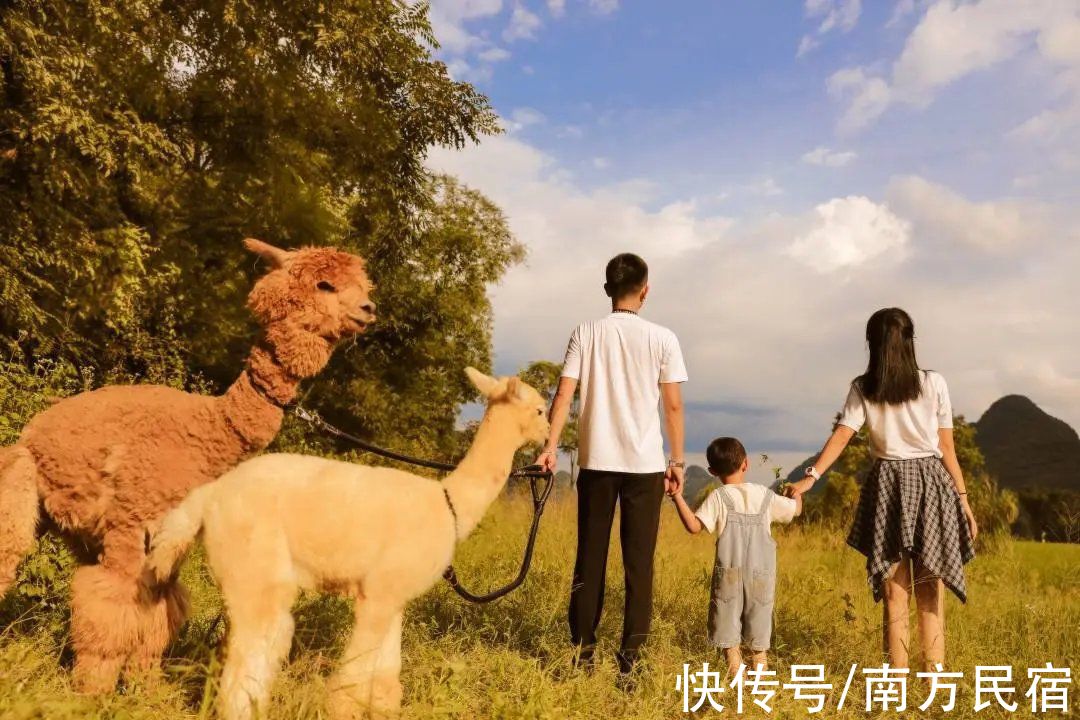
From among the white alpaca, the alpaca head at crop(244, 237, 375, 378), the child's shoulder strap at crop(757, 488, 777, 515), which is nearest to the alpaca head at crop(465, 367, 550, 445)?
the white alpaca

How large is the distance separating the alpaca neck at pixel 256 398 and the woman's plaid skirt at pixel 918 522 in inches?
150

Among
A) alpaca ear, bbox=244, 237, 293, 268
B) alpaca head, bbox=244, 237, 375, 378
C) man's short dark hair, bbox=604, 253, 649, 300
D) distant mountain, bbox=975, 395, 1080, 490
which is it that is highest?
distant mountain, bbox=975, 395, 1080, 490

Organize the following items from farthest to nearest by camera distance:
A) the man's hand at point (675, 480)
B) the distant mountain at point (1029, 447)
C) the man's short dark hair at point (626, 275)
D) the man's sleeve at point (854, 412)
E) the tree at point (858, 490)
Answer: the distant mountain at point (1029, 447) < the tree at point (858, 490) < the man's sleeve at point (854, 412) < the man's short dark hair at point (626, 275) < the man's hand at point (675, 480)

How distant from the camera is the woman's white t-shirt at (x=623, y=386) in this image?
194 inches

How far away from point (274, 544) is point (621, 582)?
217 inches

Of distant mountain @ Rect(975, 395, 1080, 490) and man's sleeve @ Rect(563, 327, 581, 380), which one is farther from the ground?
distant mountain @ Rect(975, 395, 1080, 490)

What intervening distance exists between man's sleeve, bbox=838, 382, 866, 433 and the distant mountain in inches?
2154

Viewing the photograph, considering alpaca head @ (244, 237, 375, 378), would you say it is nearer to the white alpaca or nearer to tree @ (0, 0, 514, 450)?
the white alpaca

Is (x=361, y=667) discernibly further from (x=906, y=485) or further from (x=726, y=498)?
(x=906, y=485)

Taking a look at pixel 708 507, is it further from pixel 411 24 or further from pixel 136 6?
pixel 411 24

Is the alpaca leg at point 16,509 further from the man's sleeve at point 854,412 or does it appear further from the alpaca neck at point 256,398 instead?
the man's sleeve at point 854,412

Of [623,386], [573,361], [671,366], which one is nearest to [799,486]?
[671,366]

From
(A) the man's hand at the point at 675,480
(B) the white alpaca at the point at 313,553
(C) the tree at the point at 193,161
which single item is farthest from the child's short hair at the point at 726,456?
(C) the tree at the point at 193,161

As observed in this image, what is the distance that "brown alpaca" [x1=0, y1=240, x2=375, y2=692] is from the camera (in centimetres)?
357
